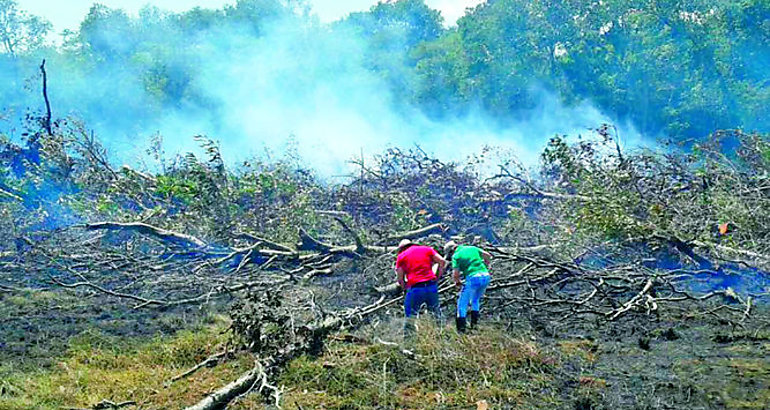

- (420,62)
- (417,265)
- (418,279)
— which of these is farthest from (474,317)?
(420,62)

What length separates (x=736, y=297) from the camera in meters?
8.66

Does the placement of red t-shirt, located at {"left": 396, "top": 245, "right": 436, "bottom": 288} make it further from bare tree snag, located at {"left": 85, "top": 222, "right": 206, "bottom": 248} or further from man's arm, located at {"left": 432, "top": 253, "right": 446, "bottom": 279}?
bare tree snag, located at {"left": 85, "top": 222, "right": 206, "bottom": 248}

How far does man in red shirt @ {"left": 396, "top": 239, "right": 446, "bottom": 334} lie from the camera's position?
25.5ft

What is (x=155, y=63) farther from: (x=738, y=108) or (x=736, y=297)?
(x=736, y=297)

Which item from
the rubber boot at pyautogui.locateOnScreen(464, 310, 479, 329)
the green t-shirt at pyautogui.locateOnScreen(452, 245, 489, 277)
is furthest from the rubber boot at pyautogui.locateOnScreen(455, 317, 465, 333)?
the green t-shirt at pyautogui.locateOnScreen(452, 245, 489, 277)

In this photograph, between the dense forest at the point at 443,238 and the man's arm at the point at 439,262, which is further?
the man's arm at the point at 439,262

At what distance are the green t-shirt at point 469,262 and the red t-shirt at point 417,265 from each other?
286 millimetres

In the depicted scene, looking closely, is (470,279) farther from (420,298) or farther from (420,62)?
(420,62)

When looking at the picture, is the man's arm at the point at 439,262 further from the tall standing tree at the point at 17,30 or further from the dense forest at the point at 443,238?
the tall standing tree at the point at 17,30

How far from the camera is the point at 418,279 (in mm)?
7777

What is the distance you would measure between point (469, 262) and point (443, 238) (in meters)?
3.57

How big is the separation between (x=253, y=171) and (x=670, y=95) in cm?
A: 1650

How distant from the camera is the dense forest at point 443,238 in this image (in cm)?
616

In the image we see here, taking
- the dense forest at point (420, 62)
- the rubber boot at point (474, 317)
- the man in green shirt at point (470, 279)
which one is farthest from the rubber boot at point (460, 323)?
the dense forest at point (420, 62)
